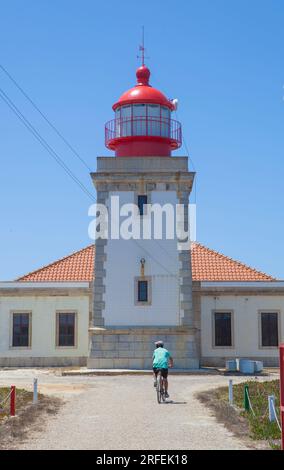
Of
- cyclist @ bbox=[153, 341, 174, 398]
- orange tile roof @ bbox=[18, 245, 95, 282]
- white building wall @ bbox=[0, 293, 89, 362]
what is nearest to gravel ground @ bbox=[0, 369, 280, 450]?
cyclist @ bbox=[153, 341, 174, 398]

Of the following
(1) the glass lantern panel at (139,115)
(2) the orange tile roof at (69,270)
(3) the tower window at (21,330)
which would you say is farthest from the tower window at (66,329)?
(1) the glass lantern panel at (139,115)

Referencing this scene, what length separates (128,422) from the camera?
11.5 meters

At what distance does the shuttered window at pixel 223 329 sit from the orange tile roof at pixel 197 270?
5.33ft

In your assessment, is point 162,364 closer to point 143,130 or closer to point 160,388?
point 160,388

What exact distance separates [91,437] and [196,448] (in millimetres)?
1709

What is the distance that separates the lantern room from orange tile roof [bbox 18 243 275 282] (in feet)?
18.8

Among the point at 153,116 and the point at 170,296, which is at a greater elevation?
the point at 153,116

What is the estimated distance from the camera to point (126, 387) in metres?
17.9

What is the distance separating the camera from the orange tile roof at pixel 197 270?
28.4 metres

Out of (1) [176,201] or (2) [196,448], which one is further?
(1) [176,201]

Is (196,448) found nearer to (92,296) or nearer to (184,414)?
(184,414)

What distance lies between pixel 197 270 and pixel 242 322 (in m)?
3.19

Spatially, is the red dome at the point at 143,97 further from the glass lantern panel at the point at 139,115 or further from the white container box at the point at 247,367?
the white container box at the point at 247,367
